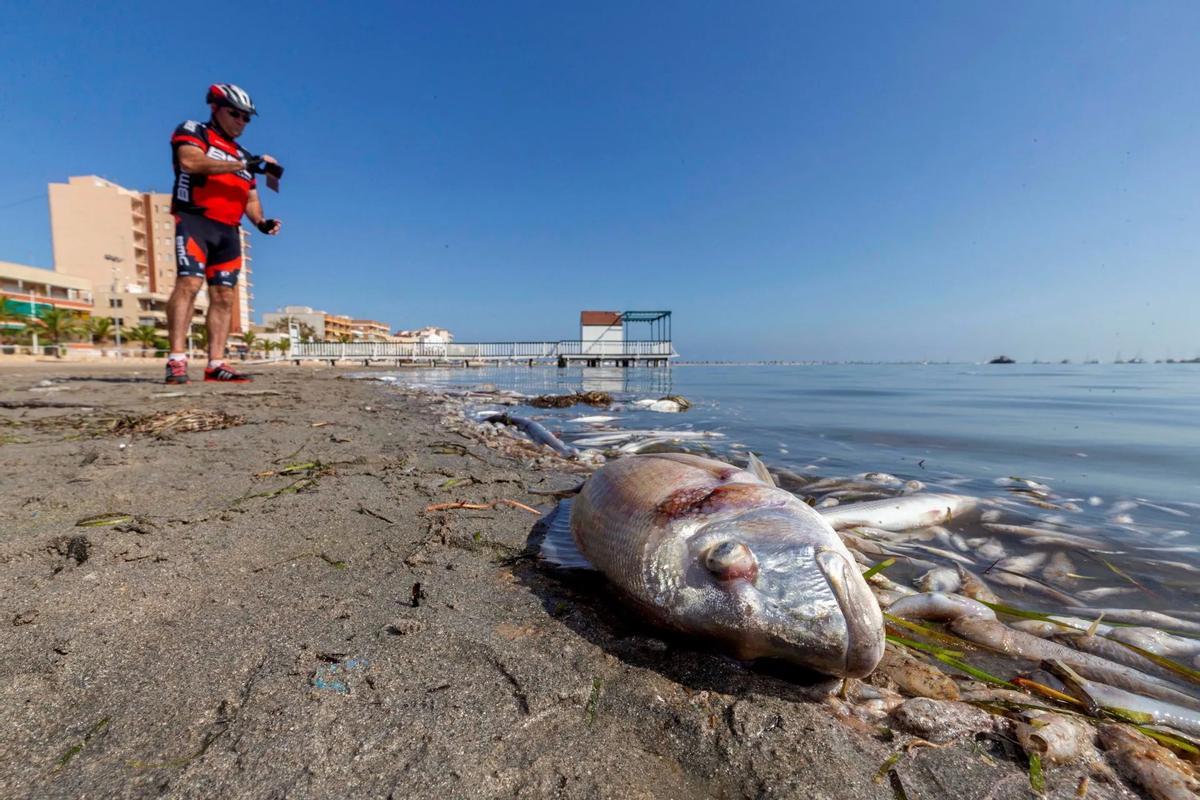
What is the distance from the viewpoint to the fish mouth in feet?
4.27

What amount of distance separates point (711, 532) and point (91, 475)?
12.5 feet

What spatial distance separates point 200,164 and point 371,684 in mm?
8679

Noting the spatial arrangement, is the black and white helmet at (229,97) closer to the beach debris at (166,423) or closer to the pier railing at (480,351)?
the beach debris at (166,423)

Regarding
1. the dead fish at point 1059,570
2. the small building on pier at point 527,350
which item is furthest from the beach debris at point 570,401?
the small building on pier at point 527,350

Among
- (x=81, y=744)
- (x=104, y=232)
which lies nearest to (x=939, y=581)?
(x=81, y=744)

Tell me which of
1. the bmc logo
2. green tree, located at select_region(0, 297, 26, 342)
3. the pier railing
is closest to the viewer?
the bmc logo

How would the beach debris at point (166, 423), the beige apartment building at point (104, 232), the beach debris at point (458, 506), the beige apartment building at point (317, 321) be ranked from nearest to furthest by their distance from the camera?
the beach debris at point (458, 506)
the beach debris at point (166, 423)
the beige apartment building at point (104, 232)
the beige apartment building at point (317, 321)

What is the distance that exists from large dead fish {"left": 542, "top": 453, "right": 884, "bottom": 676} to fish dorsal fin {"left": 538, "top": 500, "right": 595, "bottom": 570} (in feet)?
0.49

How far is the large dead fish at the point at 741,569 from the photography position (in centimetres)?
132

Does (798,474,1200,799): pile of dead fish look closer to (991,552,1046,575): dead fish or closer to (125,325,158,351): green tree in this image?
(991,552,1046,575): dead fish

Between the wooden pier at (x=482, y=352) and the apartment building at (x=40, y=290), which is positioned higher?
the apartment building at (x=40, y=290)

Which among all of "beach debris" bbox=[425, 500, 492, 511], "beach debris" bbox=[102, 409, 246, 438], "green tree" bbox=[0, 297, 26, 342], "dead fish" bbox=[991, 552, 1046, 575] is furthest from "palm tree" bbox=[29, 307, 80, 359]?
"dead fish" bbox=[991, 552, 1046, 575]

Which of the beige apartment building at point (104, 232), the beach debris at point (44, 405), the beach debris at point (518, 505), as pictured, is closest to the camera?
the beach debris at point (518, 505)

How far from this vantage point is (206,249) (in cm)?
759
